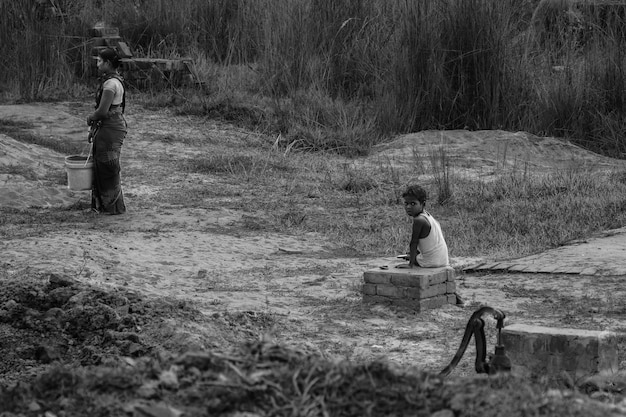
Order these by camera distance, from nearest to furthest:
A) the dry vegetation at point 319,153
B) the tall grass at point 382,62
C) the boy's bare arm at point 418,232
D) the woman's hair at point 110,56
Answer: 1. the dry vegetation at point 319,153
2. the boy's bare arm at point 418,232
3. the woman's hair at point 110,56
4. the tall grass at point 382,62

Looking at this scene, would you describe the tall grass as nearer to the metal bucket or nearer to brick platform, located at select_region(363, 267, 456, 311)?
the metal bucket

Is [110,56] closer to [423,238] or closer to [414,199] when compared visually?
[414,199]

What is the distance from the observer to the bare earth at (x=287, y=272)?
6.32m

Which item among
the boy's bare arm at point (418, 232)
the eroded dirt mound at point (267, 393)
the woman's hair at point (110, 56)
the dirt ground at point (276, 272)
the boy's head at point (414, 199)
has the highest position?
the woman's hair at point (110, 56)

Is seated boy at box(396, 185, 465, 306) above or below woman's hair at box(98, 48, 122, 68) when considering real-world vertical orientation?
below

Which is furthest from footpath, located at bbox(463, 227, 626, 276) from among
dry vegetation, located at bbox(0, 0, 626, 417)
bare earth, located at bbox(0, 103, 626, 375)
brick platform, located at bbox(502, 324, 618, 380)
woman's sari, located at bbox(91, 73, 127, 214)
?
woman's sari, located at bbox(91, 73, 127, 214)

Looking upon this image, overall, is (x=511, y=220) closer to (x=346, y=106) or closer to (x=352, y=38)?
(x=346, y=106)

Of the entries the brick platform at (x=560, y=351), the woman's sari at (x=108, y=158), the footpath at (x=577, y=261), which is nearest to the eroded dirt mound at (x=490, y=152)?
the footpath at (x=577, y=261)

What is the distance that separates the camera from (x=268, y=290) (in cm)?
729

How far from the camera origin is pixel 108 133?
30.3ft

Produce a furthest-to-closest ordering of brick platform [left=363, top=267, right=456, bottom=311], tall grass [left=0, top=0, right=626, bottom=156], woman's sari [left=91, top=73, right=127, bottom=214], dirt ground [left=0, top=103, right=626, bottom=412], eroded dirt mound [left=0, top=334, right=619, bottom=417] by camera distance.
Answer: tall grass [left=0, top=0, right=626, bottom=156] < woman's sari [left=91, top=73, right=127, bottom=214] < brick platform [left=363, top=267, right=456, bottom=311] < dirt ground [left=0, top=103, right=626, bottom=412] < eroded dirt mound [left=0, top=334, right=619, bottom=417]

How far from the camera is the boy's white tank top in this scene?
22.5ft

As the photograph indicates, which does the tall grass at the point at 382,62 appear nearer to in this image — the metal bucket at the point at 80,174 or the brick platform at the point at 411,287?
the metal bucket at the point at 80,174

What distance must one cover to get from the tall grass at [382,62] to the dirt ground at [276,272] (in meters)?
3.67
